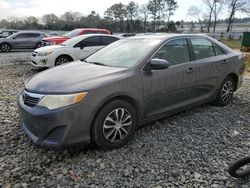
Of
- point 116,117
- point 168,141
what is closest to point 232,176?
point 168,141

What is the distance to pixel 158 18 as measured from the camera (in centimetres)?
6250

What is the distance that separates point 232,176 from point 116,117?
1.56 metres

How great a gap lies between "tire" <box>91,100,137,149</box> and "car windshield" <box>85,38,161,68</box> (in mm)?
699

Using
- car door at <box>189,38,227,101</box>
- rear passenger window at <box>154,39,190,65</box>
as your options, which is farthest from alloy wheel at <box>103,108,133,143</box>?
car door at <box>189,38,227,101</box>

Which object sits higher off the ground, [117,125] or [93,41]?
[93,41]

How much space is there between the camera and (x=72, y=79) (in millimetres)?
3514

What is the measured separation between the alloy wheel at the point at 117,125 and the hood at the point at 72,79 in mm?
466

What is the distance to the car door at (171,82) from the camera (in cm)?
393

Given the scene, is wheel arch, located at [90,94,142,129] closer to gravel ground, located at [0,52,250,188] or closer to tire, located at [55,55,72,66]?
gravel ground, located at [0,52,250,188]

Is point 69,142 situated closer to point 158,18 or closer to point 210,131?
point 210,131

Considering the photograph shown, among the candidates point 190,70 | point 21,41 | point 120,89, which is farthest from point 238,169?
point 21,41

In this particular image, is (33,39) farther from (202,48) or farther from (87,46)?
(202,48)

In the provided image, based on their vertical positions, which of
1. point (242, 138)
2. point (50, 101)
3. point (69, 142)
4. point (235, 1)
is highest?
point (235, 1)

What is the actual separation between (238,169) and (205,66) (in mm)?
2213
